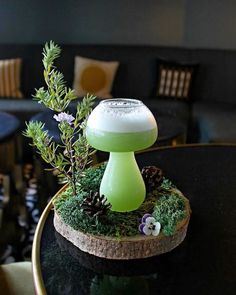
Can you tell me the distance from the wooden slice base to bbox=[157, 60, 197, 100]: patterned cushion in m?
2.66

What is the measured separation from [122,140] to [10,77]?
2757 millimetres

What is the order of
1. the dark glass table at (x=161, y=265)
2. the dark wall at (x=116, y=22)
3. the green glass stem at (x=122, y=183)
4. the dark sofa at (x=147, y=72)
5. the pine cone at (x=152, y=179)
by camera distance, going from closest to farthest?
the dark glass table at (x=161, y=265) < the green glass stem at (x=122, y=183) < the pine cone at (x=152, y=179) < the dark sofa at (x=147, y=72) < the dark wall at (x=116, y=22)

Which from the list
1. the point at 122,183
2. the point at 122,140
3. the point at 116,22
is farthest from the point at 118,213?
the point at 116,22

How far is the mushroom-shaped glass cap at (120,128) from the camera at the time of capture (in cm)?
92

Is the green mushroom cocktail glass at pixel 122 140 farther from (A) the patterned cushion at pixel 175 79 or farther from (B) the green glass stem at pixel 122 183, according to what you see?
(A) the patterned cushion at pixel 175 79

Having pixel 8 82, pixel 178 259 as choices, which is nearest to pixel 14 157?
pixel 8 82

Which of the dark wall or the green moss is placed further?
the dark wall

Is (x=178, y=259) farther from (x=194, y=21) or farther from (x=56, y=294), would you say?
(x=194, y=21)

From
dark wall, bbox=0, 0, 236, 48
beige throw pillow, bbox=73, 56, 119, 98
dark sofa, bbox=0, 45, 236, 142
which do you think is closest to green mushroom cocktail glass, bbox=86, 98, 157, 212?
dark sofa, bbox=0, 45, 236, 142

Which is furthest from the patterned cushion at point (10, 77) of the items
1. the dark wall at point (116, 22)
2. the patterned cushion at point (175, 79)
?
the patterned cushion at point (175, 79)

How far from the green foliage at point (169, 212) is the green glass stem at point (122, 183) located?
6 centimetres

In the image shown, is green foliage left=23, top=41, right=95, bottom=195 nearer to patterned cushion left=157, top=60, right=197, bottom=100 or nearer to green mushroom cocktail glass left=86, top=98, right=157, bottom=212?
green mushroom cocktail glass left=86, top=98, right=157, bottom=212

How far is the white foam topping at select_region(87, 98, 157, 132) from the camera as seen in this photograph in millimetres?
921

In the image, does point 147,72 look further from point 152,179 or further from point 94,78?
point 152,179
